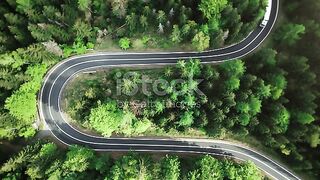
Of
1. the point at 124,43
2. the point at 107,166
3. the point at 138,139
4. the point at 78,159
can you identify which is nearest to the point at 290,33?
the point at 124,43

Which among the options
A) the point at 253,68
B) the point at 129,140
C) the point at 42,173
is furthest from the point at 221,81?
the point at 42,173

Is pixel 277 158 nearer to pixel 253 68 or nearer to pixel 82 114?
pixel 253 68

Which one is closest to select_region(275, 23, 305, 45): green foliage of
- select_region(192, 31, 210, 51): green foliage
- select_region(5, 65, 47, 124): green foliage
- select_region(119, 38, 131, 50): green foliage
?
select_region(192, 31, 210, 51): green foliage

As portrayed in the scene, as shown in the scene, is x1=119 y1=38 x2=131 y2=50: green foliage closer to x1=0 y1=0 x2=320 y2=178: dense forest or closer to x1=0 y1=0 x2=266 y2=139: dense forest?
x1=0 y1=0 x2=266 y2=139: dense forest

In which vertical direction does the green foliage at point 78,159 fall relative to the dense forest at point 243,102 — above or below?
below

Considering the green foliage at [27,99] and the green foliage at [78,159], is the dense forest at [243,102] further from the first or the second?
the green foliage at [27,99]

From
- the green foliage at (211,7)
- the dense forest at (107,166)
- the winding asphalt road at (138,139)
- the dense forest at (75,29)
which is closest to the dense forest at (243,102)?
the winding asphalt road at (138,139)

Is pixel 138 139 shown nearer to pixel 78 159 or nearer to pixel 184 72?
pixel 78 159
